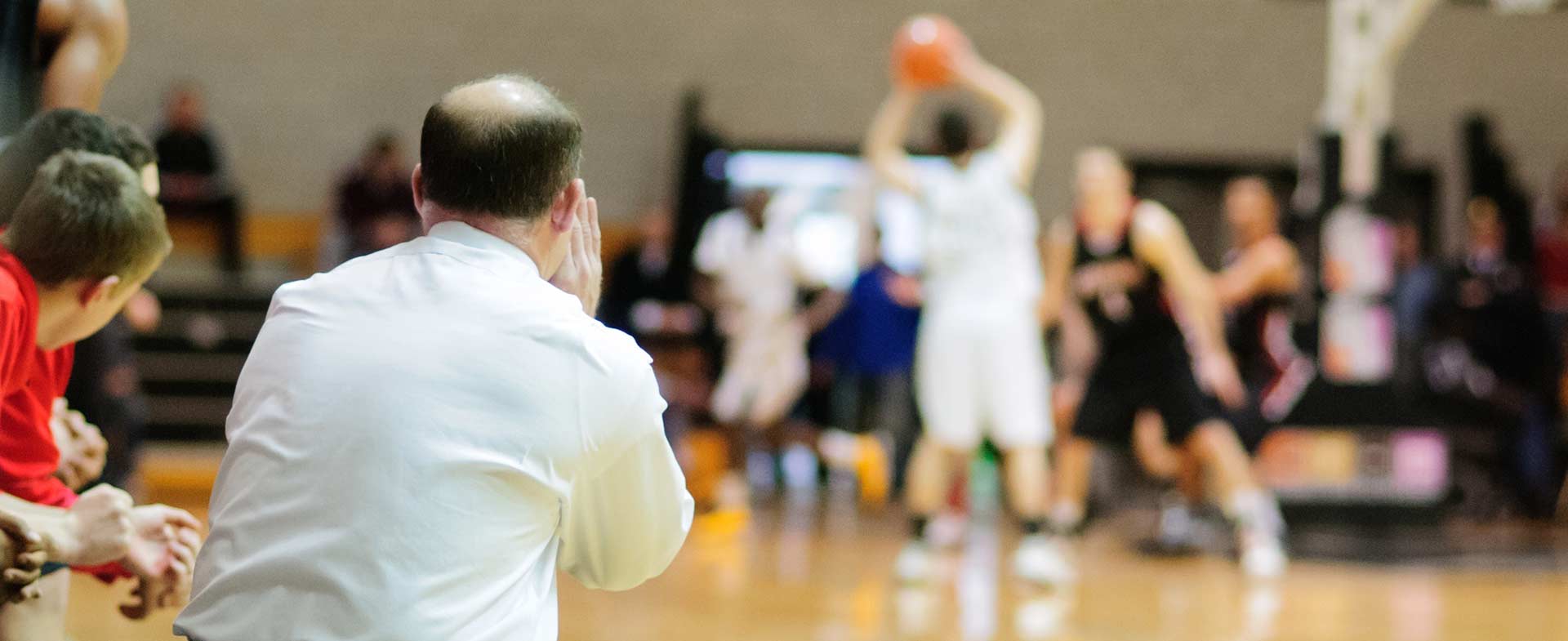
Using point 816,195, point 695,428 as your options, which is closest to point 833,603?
point 695,428

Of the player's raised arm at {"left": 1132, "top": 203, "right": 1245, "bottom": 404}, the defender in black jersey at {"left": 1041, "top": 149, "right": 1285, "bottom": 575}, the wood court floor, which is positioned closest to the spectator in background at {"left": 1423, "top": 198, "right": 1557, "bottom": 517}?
the wood court floor

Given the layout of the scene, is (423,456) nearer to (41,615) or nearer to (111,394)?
(41,615)

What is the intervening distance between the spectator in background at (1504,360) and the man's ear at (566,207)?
8.37 meters

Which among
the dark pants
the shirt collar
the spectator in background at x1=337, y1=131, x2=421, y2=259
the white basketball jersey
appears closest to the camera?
the shirt collar

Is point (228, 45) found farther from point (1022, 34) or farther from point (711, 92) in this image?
point (1022, 34)

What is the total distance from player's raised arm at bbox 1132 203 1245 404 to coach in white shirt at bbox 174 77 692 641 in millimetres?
4902

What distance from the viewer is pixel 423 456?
1.36 meters

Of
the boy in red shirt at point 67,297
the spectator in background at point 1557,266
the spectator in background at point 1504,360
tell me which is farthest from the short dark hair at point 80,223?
the spectator in background at point 1557,266

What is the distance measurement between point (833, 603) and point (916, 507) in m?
0.95

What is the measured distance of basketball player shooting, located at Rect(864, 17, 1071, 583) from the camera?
5320 millimetres

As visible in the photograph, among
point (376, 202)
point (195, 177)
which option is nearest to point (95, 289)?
point (376, 202)

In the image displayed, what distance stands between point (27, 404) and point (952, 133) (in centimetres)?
403

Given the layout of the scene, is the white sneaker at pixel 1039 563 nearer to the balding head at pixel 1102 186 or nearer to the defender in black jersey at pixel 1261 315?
the balding head at pixel 1102 186

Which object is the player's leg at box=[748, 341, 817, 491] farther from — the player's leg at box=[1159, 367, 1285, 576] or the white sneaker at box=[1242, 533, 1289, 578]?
the white sneaker at box=[1242, 533, 1289, 578]
